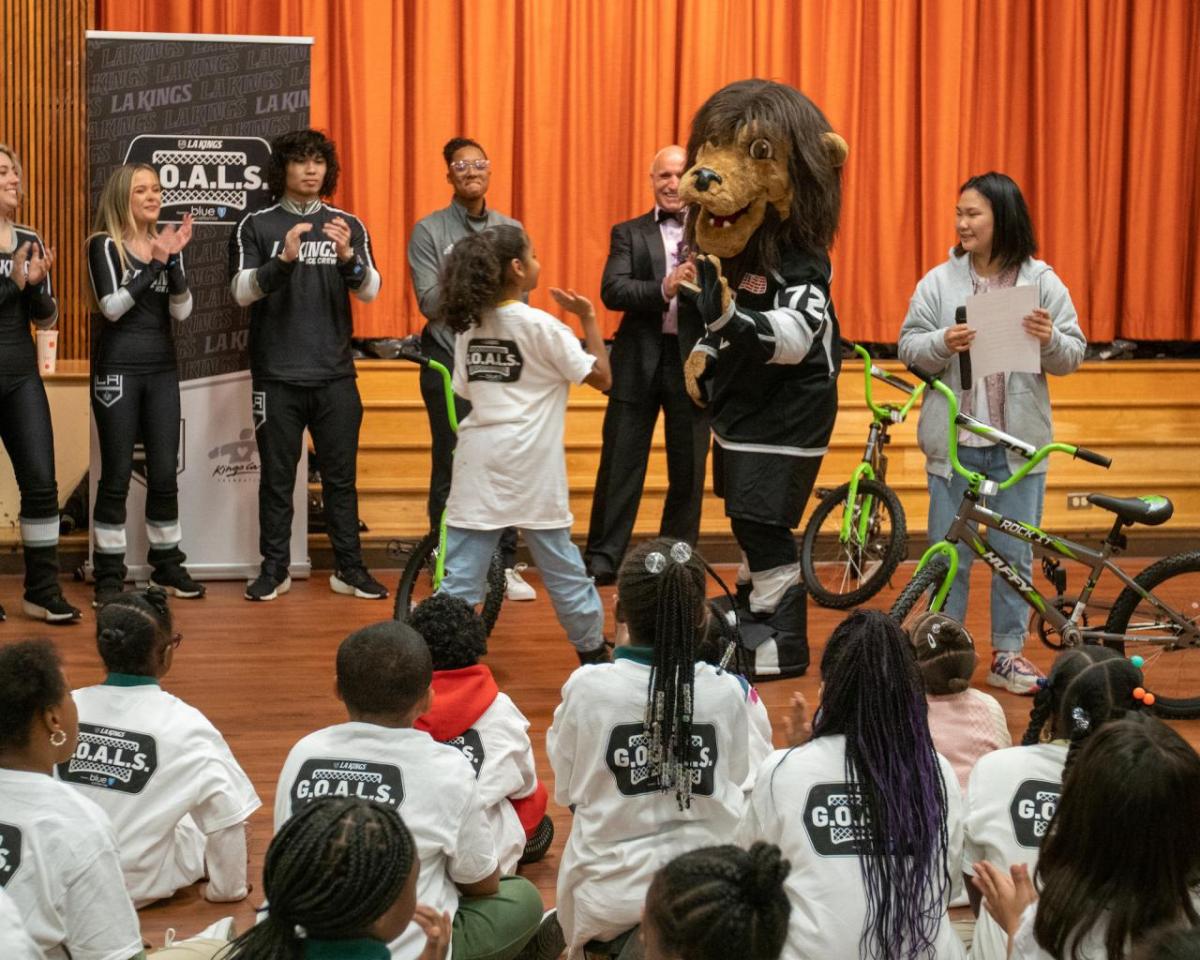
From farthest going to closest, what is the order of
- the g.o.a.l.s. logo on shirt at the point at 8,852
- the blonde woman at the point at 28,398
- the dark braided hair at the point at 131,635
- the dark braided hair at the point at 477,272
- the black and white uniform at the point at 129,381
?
the black and white uniform at the point at 129,381
the blonde woman at the point at 28,398
the dark braided hair at the point at 477,272
the dark braided hair at the point at 131,635
the g.o.a.l.s. logo on shirt at the point at 8,852

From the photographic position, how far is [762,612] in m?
5.25

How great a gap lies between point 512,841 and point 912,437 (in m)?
4.69

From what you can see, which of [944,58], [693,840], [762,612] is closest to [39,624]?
[762,612]

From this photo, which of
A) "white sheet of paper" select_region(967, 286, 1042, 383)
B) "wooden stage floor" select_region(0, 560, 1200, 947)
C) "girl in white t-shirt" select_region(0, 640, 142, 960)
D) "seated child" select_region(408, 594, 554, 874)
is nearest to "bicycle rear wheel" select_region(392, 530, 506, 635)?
"wooden stage floor" select_region(0, 560, 1200, 947)

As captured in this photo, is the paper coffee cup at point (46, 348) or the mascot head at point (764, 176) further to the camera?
the paper coffee cup at point (46, 348)

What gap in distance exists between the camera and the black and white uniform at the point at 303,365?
645 cm

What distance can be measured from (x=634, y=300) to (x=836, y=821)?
396cm

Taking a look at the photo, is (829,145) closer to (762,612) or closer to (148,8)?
(762,612)

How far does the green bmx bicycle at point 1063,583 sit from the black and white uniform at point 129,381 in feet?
9.67

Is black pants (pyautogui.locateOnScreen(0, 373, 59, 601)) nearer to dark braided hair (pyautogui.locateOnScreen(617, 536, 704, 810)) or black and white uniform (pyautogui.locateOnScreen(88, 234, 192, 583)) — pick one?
black and white uniform (pyautogui.locateOnScreen(88, 234, 192, 583))

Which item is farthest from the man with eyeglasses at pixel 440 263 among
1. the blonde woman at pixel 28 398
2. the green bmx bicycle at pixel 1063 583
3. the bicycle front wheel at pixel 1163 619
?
the bicycle front wheel at pixel 1163 619

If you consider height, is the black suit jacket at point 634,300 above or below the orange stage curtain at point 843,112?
below

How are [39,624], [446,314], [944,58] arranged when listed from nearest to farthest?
[446,314] < [39,624] < [944,58]

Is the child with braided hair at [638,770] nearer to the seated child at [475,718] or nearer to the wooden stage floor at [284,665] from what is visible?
the seated child at [475,718]
